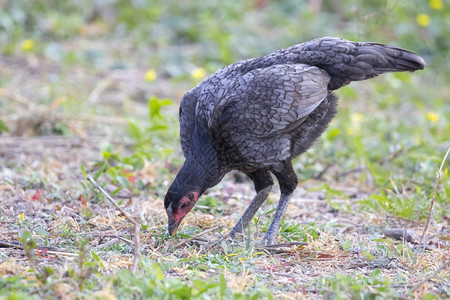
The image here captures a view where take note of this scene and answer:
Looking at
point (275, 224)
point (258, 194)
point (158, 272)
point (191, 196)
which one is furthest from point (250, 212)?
point (158, 272)

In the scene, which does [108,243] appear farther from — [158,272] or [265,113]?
[265,113]

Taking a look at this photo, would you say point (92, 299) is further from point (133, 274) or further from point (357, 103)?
point (357, 103)

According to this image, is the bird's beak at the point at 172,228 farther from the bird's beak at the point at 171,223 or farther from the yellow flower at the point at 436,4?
the yellow flower at the point at 436,4

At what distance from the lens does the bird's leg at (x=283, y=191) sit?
15.4ft

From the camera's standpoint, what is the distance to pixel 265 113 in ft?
15.1

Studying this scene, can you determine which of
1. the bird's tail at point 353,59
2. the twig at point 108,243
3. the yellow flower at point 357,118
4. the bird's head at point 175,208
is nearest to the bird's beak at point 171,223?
the bird's head at point 175,208

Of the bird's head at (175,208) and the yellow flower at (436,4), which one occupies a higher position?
the yellow flower at (436,4)

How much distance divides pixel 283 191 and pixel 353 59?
123cm

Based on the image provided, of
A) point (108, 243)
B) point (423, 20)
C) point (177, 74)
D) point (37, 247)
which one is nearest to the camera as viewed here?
point (37, 247)

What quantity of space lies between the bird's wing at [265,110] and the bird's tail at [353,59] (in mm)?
175

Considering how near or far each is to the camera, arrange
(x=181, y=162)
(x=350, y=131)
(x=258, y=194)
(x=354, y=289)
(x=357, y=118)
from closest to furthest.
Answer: (x=354, y=289) → (x=258, y=194) → (x=181, y=162) → (x=350, y=131) → (x=357, y=118)

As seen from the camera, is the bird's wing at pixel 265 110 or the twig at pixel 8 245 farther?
the bird's wing at pixel 265 110

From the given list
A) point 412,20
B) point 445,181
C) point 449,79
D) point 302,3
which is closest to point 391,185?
A: point 445,181

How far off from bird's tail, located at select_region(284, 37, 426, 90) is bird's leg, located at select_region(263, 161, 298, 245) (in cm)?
80
